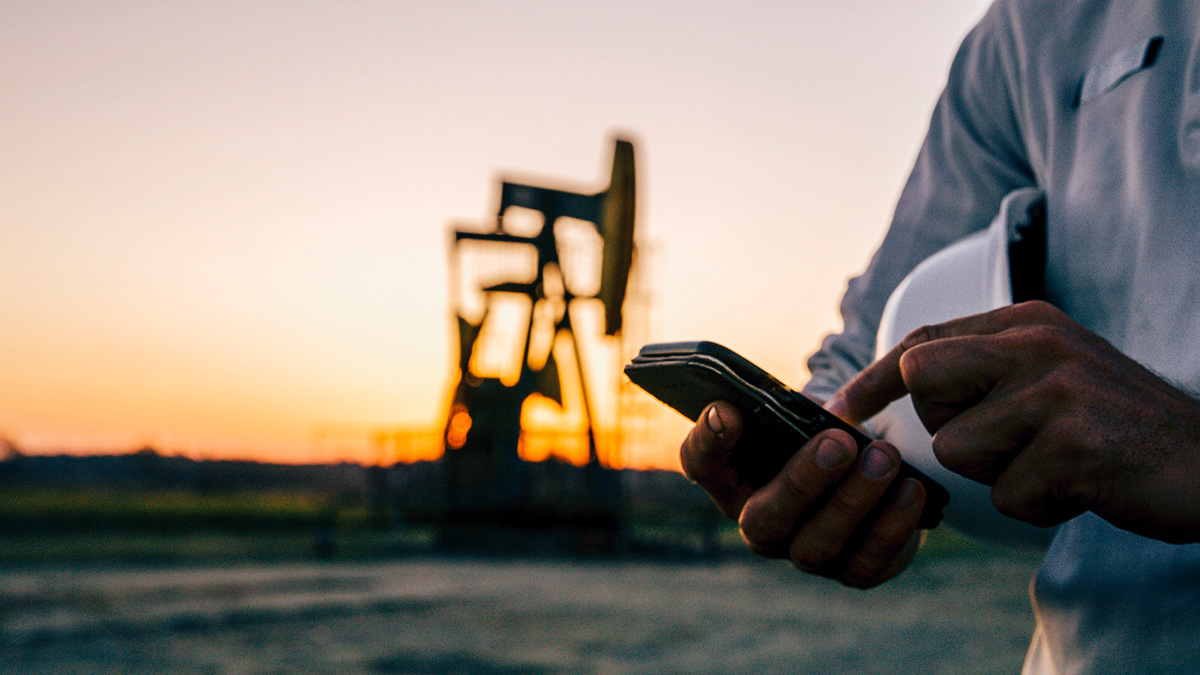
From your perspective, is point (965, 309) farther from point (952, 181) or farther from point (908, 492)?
point (952, 181)

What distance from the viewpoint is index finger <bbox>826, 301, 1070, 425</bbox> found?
708mm

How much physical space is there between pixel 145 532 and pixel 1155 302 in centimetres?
2307

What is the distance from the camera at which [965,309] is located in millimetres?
1006

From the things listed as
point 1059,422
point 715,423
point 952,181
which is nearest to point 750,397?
point 715,423

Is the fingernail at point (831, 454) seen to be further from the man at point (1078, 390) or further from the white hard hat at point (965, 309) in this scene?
the white hard hat at point (965, 309)

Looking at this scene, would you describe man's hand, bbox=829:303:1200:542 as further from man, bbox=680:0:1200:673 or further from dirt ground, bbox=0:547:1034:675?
dirt ground, bbox=0:547:1034:675

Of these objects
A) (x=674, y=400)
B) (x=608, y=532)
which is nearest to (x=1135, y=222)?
(x=674, y=400)

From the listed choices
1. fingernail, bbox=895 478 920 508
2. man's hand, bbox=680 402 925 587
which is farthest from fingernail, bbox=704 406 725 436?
fingernail, bbox=895 478 920 508

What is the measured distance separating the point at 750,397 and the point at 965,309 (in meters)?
0.35

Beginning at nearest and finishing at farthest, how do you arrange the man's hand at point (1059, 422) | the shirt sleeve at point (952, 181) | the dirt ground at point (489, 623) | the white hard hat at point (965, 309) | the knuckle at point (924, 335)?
the man's hand at point (1059, 422), the knuckle at point (924, 335), the white hard hat at point (965, 309), the shirt sleeve at point (952, 181), the dirt ground at point (489, 623)

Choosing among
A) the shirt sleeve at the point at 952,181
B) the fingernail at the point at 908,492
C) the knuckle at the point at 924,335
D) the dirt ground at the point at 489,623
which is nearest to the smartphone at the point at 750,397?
the fingernail at the point at 908,492

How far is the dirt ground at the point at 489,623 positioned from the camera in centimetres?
566

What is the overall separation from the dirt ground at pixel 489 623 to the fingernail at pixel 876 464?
5012 mm

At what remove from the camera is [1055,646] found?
94 cm
